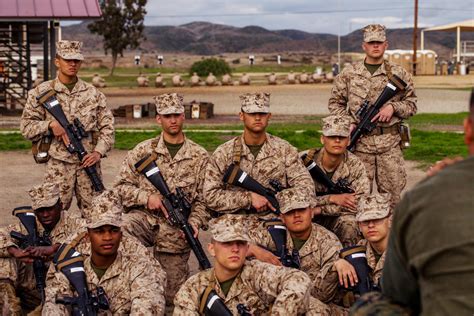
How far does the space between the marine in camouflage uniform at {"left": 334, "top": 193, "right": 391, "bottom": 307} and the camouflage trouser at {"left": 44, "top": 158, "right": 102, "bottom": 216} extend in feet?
9.86

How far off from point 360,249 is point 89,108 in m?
3.24

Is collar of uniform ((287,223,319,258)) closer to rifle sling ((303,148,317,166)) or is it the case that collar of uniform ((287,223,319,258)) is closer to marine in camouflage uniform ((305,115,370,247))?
marine in camouflage uniform ((305,115,370,247))

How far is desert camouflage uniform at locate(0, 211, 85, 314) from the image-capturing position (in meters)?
6.84

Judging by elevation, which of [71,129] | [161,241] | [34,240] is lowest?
[161,241]

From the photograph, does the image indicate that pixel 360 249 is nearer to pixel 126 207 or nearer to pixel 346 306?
pixel 346 306

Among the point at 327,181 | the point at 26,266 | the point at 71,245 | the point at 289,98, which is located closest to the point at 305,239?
the point at 327,181

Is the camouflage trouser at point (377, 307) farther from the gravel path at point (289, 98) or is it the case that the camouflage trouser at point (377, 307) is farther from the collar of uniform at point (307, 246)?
the gravel path at point (289, 98)

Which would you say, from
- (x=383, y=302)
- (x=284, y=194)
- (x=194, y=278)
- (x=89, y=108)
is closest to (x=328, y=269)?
(x=284, y=194)

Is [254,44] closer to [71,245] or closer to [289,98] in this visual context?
[289,98]

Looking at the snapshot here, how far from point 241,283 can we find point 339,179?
2.32m

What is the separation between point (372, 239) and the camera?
20.3 feet

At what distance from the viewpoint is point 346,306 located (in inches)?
246

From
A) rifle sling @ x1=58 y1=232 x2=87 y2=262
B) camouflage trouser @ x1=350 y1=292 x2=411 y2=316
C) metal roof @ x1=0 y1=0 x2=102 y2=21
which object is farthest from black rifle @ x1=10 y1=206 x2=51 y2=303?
metal roof @ x1=0 y1=0 x2=102 y2=21

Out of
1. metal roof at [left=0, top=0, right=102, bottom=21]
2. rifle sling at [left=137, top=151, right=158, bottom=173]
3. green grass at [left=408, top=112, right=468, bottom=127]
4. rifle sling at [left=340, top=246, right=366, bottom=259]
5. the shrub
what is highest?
metal roof at [left=0, top=0, right=102, bottom=21]
